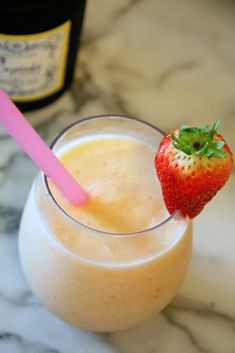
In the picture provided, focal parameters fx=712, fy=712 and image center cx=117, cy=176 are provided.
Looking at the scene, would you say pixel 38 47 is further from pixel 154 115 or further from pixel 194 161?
pixel 194 161

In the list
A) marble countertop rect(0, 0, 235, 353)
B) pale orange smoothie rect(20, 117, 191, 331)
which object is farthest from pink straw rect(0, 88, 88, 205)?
marble countertop rect(0, 0, 235, 353)

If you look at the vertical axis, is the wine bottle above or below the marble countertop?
above

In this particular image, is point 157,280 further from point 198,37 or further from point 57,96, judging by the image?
point 198,37

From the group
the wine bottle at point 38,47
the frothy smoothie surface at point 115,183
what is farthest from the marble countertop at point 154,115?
the frothy smoothie surface at point 115,183

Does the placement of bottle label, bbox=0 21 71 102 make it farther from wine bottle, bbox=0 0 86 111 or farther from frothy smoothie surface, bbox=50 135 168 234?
frothy smoothie surface, bbox=50 135 168 234

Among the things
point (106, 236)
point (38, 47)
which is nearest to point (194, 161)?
point (106, 236)

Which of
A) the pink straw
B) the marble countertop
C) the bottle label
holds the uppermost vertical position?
the pink straw

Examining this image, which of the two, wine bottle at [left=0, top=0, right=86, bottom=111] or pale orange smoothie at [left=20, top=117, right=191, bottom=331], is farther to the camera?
wine bottle at [left=0, top=0, right=86, bottom=111]
